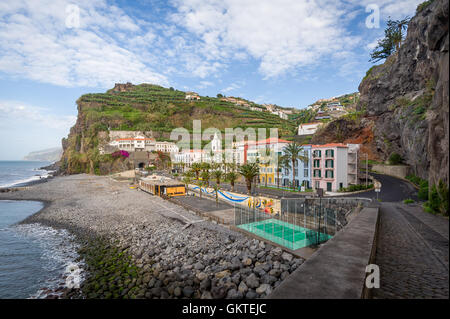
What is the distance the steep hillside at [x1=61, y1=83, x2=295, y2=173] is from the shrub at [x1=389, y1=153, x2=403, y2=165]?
191ft

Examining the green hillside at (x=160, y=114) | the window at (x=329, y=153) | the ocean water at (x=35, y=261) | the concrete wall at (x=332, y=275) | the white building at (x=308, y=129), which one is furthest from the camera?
the green hillside at (x=160, y=114)

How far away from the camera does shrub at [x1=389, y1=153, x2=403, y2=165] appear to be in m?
34.6

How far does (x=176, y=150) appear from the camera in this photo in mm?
99000

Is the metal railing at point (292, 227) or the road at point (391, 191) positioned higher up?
the road at point (391, 191)

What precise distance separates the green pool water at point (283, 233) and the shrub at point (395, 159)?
29.1 m

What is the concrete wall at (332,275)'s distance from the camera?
13.6ft

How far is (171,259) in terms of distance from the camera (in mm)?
14406

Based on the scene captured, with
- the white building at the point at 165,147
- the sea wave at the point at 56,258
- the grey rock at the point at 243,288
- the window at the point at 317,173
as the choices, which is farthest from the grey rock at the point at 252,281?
the white building at the point at 165,147

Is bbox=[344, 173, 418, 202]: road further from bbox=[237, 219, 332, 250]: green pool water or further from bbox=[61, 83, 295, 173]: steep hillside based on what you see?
bbox=[61, 83, 295, 173]: steep hillside

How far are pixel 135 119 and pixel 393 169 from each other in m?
113

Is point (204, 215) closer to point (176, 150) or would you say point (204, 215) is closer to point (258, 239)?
point (258, 239)

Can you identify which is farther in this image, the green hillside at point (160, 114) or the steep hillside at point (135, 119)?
the green hillside at point (160, 114)

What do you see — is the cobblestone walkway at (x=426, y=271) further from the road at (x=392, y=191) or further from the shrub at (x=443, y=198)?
the road at (x=392, y=191)
